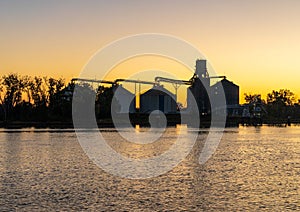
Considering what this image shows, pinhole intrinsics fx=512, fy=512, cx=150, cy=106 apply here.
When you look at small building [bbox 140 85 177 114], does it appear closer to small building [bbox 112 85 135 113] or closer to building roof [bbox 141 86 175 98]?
Answer: building roof [bbox 141 86 175 98]

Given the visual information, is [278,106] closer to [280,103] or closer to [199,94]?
[280,103]

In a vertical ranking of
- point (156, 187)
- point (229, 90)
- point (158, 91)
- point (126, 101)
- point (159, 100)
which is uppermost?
point (229, 90)

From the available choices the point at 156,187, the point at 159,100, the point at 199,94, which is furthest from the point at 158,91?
the point at 156,187

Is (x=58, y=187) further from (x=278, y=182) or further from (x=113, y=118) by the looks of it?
(x=113, y=118)

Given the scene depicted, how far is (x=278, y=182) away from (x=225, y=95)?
127249 mm

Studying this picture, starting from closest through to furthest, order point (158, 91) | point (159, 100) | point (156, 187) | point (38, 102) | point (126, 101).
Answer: point (156, 187)
point (38, 102)
point (158, 91)
point (159, 100)
point (126, 101)

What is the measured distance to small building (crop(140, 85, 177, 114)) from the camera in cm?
15438

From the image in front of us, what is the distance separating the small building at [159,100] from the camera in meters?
154

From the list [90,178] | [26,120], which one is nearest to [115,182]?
[90,178]

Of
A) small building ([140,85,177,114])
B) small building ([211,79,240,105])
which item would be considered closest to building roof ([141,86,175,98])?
small building ([140,85,177,114])

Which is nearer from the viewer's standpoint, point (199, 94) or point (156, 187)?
point (156, 187)

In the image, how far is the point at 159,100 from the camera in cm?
15462

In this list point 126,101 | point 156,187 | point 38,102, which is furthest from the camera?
point 126,101

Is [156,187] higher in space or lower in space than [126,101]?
lower
